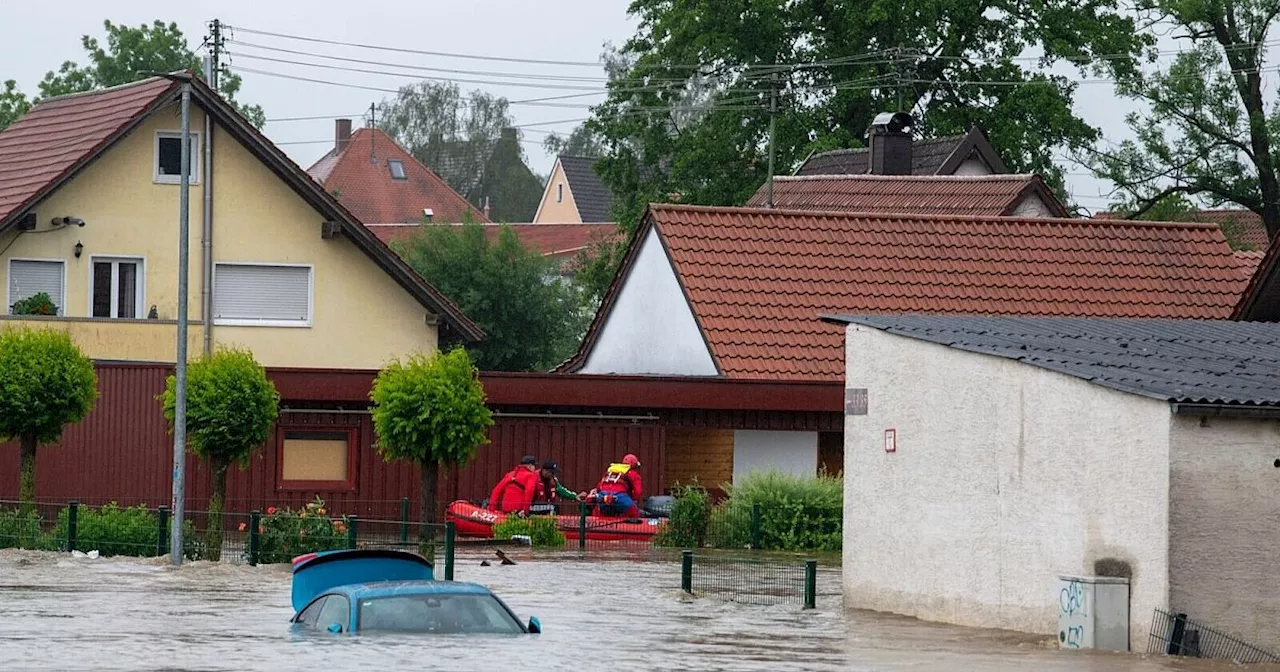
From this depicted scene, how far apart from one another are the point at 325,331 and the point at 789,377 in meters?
9.39

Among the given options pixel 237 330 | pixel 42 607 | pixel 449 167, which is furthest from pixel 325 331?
pixel 449 167

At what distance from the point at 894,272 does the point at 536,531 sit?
11.1m

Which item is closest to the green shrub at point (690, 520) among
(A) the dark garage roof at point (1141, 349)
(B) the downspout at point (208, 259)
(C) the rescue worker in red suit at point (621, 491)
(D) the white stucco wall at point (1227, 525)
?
(C) the rescue worker in red suit at point (621, 491)

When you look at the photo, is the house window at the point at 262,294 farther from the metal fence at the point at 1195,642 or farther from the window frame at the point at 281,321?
the metal fence at the point at 1195,642

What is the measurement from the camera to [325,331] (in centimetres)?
4244

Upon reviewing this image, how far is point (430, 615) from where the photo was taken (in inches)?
706

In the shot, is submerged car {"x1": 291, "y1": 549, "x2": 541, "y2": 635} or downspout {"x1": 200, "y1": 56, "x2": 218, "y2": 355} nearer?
submerged car {"x1": 291, "y1": 549, "x2": 541, "y2": 635}

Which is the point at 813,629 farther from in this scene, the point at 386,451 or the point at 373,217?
the point at 373,217

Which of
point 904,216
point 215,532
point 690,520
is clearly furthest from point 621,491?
point 904,216

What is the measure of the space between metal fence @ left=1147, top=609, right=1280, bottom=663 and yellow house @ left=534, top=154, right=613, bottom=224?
89.8 m

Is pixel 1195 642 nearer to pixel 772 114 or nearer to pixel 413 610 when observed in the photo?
pixel 413 610

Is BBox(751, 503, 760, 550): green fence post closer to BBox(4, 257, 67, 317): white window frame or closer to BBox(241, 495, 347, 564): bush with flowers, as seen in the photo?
BBox(241, 495, 347, 564): bush with flowers

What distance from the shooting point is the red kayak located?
3484cm

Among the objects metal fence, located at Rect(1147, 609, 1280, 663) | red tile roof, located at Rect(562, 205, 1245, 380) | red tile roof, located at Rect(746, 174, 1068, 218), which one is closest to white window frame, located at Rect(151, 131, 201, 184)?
red tile roof, located at Rect(562, 205, 1245, 380)
